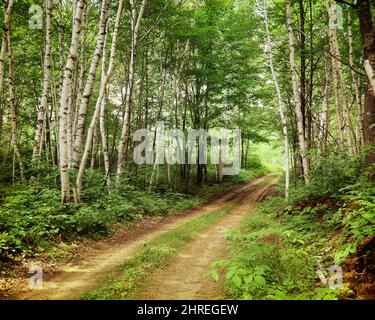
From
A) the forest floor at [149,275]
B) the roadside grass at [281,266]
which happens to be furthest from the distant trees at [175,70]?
the roadside grass at [281,266]

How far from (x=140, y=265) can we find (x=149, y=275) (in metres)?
0.74

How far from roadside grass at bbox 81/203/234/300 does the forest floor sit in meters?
0.14

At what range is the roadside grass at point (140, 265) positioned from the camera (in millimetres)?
5469

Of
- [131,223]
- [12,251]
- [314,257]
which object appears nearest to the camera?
[314,257]

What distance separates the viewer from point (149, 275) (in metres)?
6.62

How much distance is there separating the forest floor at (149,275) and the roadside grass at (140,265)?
5.6 inches

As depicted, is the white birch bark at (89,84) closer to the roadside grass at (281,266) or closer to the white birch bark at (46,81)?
the white birch bark at (46,81)

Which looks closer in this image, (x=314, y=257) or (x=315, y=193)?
(x=314, y=257)

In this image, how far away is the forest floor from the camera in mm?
5602

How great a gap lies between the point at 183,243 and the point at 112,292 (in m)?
4.50

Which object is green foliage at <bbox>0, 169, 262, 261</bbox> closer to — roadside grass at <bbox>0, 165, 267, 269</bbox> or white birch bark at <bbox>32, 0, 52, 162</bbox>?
roadside grass at <bbox>0, 165, 267, 269</bbox>

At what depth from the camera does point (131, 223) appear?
1266 centimetres
